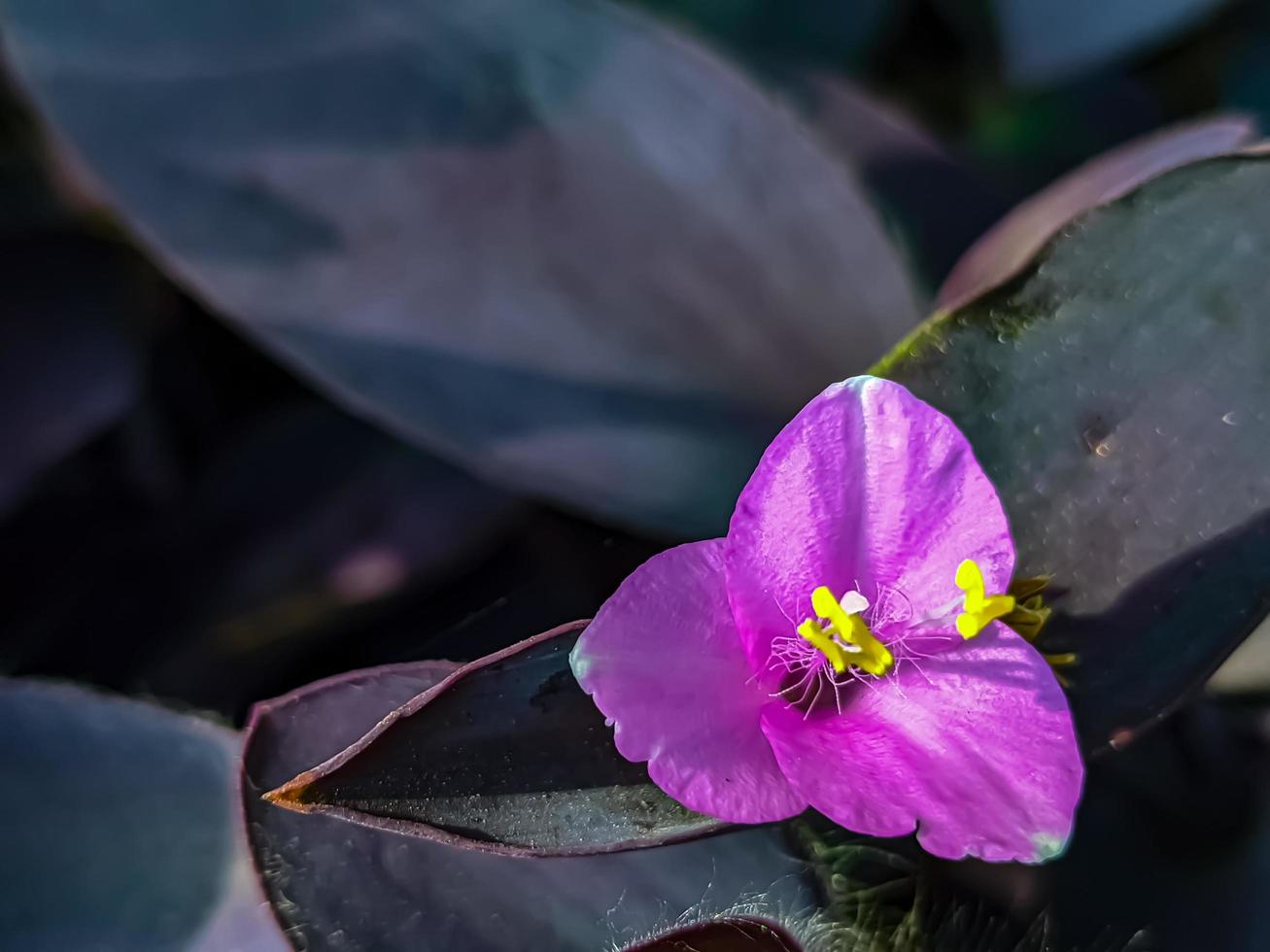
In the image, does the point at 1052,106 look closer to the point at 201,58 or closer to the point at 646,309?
the point at 646,309

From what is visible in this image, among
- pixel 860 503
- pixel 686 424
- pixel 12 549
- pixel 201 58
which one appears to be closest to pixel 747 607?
pixel 860 503

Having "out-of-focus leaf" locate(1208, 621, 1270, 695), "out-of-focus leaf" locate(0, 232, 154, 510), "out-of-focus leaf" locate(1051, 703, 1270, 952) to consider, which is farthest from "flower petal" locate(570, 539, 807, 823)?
"out-of-focus leaf" locate(0, 232, 154, 510)

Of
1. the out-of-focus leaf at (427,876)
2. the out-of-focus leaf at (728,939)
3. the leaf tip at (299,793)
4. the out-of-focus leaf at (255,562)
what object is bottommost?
the out-of-focus leaf at (255,562)

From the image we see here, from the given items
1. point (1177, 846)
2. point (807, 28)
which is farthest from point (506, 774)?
point (807, 28)

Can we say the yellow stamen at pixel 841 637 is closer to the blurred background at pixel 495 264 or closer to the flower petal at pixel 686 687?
the flower petal at pixel 686 687

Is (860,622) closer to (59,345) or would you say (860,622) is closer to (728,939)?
(728,939)

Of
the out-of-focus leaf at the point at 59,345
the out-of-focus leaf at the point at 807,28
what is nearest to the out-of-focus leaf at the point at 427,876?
the out-of-focus leaf at the point at 59,345

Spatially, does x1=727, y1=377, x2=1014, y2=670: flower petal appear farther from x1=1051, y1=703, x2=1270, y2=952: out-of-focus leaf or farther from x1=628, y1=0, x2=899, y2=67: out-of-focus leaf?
x1=628, y1=0, x2=899, y2=67: out-of-focus leaf
